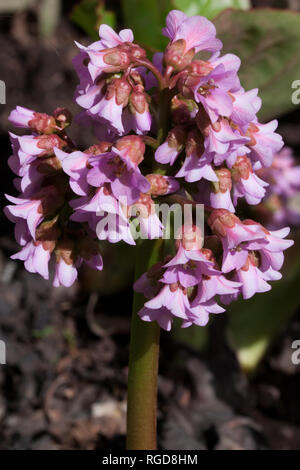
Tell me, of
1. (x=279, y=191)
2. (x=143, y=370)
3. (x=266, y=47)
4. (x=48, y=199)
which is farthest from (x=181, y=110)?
(x=279, y=191)

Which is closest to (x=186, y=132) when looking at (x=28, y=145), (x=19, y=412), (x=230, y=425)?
(x=28, y=145)

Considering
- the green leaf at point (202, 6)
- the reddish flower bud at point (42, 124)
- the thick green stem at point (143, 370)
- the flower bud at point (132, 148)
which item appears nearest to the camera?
the flower bud at point (132, 148)

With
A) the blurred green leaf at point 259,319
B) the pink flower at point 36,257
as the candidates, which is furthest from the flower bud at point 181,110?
the blurred green leaf at point 259,319

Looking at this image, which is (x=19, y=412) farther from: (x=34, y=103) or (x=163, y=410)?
(x=34, y=103)

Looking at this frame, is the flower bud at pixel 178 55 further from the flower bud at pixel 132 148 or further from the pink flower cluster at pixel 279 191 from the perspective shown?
the pink flower cluster at pixel 279 191

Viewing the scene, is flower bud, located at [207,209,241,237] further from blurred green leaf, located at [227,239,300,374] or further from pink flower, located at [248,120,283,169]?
blurred green leaf, located at [227,239,300,374]

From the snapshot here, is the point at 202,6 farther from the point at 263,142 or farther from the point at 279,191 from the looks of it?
the point at 263,142
